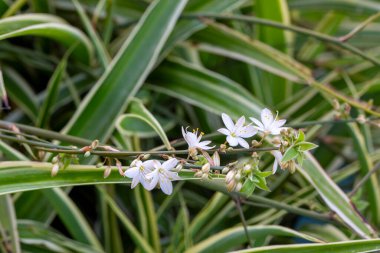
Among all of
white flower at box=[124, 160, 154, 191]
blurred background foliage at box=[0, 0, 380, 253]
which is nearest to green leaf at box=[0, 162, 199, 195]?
blurred background foliage at box=[0, 0, 380, 253]

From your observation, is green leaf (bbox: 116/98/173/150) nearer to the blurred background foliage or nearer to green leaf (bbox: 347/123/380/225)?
the blurred background foliage

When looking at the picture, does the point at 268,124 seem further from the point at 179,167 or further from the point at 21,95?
the point at 21,95

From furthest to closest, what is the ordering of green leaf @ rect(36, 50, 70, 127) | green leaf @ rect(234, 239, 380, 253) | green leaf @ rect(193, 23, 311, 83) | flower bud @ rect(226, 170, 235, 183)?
green leaf @ rect(193, 23, 311, 83) < green leaf @ rect(36, 50, 70, 127) < green leaf @ rect(234, 239, 380, 253) < flower bud @ rect(226, 170, 235, 183)

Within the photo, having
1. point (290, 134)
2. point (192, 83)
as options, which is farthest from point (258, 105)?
point (290, 134)

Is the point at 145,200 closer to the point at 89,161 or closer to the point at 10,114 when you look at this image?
the point at 89,161

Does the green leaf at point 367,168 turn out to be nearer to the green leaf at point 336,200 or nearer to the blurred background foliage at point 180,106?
the blurred background foliage at point 180,106

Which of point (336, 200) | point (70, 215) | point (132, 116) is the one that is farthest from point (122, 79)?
point (336, 200)
